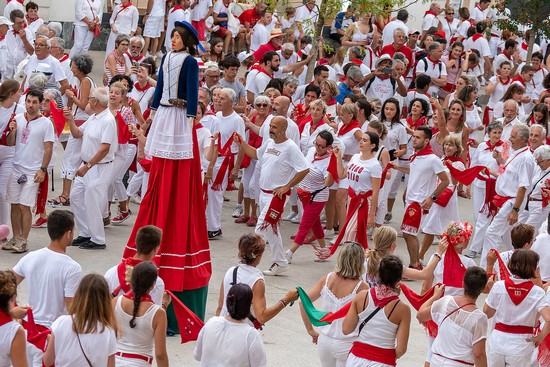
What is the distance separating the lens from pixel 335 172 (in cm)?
1288

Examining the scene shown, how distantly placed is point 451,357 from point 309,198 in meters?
5.38

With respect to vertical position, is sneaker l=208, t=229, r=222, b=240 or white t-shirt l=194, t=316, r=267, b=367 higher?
white t-shirt l=194, t=316, r=267, b=367

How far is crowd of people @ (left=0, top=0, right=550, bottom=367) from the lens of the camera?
7367 mm

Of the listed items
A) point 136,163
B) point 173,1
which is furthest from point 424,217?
point 173,1

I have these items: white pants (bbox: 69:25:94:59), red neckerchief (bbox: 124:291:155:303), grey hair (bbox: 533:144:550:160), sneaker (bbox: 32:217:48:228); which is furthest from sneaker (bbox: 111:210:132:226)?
white pants (bbox: 69:25:94:59)

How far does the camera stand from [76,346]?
6492 millimetres

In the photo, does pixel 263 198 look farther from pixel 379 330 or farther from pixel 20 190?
pixel 379 330

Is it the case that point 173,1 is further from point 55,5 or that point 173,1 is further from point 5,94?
point 5,94

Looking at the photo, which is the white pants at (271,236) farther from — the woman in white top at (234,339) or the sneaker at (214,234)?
the woman in white top at (234,339)

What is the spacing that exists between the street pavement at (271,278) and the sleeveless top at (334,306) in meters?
1.84

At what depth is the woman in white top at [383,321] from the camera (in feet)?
24.2

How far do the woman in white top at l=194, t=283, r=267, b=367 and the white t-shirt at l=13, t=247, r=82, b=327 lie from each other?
1.40m

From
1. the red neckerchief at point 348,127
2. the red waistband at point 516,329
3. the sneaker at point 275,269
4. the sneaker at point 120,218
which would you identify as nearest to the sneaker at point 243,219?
the sneaker at point 120,218

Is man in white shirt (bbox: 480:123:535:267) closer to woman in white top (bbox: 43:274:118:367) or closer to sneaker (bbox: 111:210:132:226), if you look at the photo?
sneaker (bbox: 111:210:132:226)
